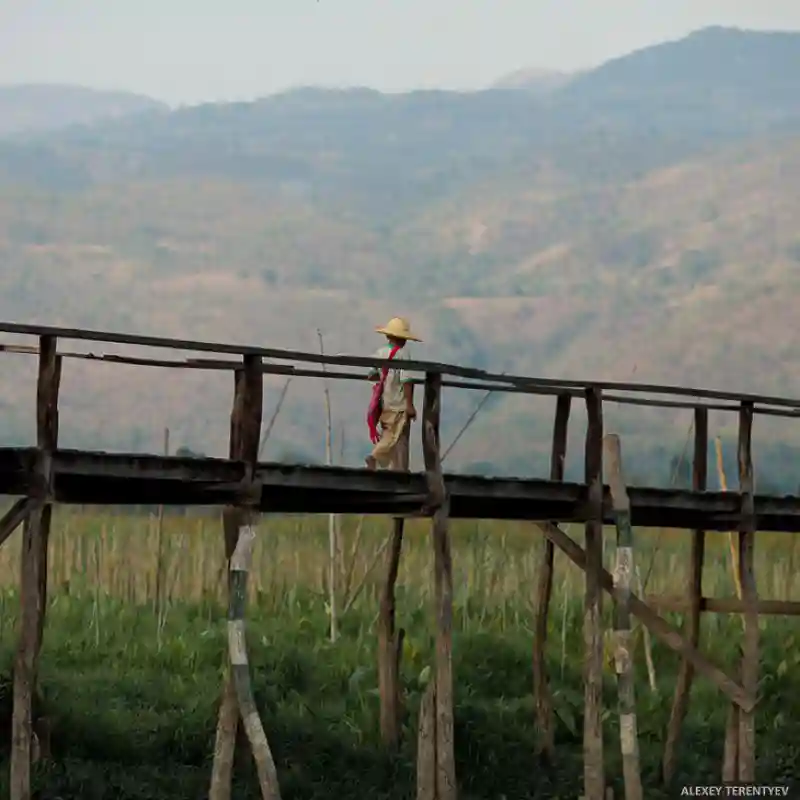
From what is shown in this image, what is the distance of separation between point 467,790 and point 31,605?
5941 millimetres

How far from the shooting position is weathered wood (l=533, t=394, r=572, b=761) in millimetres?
13812

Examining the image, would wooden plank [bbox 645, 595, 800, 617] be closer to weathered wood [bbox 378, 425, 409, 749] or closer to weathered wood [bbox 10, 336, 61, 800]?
weathered wood [bbox 378, 425, 409, 749]

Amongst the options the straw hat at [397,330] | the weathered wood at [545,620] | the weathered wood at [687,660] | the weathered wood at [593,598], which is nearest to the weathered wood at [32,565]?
the straw hat at [397,330]

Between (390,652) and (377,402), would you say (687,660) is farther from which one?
(377,402)

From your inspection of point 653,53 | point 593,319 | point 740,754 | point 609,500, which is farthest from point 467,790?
point 653,53

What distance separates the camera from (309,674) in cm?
1788

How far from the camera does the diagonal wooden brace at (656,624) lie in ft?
43.6

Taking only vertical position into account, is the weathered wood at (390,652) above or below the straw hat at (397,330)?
below

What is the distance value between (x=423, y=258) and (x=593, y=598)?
5912 cm

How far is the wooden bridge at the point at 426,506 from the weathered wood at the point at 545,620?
2 cm

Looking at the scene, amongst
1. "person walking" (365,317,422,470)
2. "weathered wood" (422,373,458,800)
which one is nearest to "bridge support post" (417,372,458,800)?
"weathered wood" (422,373,458,800)

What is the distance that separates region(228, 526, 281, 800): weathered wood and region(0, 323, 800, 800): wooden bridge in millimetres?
11

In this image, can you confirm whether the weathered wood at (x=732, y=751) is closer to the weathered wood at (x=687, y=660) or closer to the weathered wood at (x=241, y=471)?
the weathered wood at (x=687, y=660)

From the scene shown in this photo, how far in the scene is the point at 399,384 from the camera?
12.7 metres
